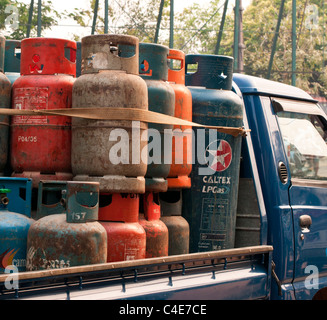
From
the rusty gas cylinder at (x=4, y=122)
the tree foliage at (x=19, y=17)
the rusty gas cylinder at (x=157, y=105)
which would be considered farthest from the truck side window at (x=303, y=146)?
the tree foliage at (x=19, y=17)

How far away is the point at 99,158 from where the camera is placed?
13.8 ft

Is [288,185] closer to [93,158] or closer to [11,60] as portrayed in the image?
[93,158]

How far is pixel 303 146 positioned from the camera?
5602 mm

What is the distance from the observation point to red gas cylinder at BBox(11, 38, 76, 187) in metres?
4.36

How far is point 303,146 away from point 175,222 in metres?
1.49

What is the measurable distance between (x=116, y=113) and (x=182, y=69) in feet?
3.65

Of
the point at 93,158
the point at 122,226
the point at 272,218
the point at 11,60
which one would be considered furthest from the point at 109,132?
the point at 272,218

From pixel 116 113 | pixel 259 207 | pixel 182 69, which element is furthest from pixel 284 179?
pixel 116 113

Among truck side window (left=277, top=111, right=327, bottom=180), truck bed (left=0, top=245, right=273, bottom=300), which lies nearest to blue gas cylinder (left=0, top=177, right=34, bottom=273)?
truck bed (left=0, top=245, right=273, bottom=300)

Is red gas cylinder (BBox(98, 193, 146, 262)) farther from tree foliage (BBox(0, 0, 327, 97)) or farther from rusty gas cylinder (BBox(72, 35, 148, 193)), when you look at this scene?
tree foliage (BBox(0, 0, 327, 97))

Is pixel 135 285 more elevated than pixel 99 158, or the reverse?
pixel 99 158

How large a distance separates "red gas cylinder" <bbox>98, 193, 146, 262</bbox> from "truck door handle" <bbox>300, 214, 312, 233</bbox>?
1572 millimetres

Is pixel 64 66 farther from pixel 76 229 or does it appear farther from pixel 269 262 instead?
pixel 269 262
